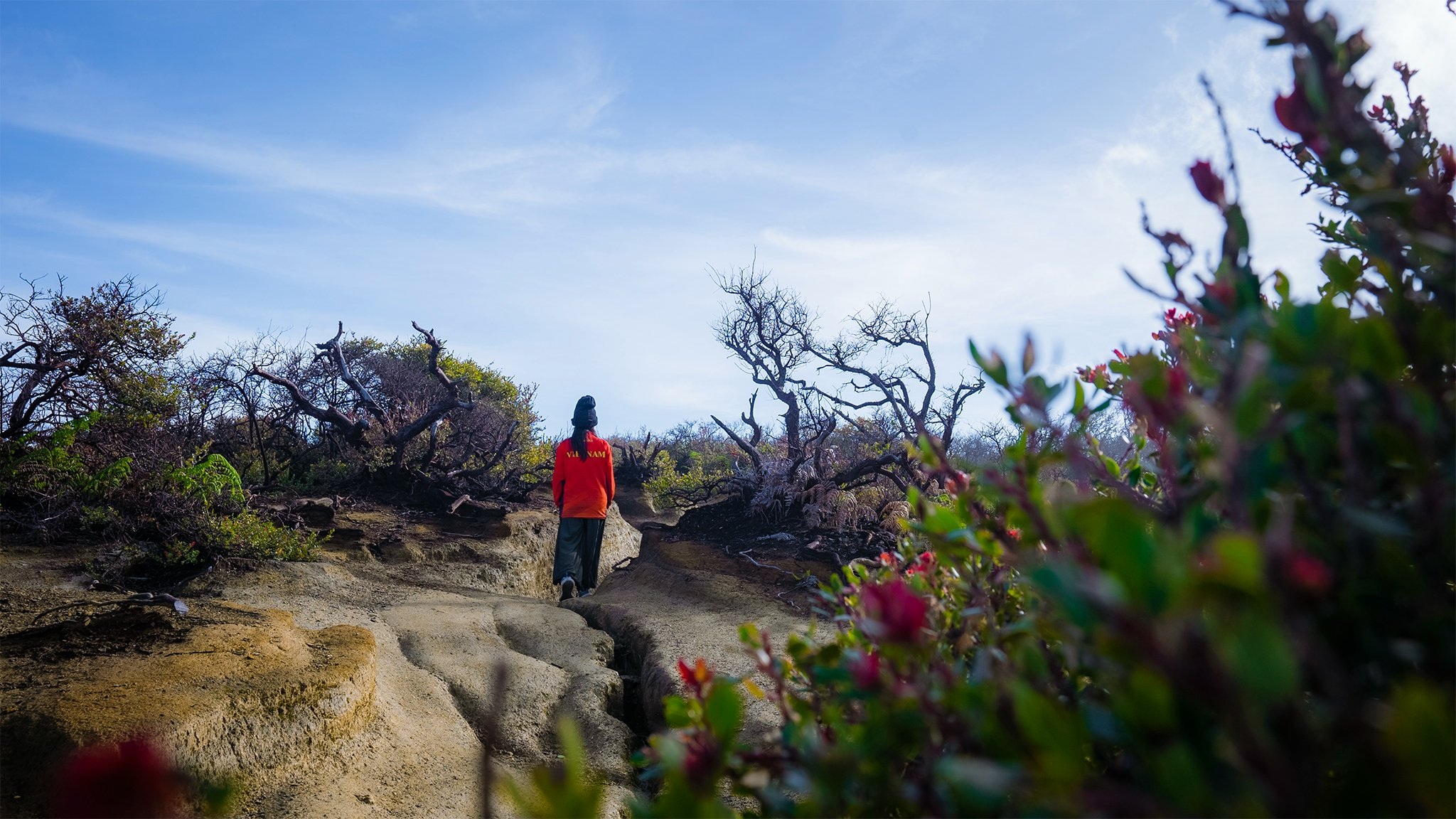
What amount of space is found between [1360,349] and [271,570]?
6.45 m

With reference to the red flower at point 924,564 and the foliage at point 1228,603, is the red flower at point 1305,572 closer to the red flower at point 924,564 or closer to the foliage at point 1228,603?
the foliage at point 1228,603

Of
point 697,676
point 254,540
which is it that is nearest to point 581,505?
point 254,540

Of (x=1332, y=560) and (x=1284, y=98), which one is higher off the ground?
(x=1284, y=98)

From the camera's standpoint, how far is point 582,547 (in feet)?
28.0

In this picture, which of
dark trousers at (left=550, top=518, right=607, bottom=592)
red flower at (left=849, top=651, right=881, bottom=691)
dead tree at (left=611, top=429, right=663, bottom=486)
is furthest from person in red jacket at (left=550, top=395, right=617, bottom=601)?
red flower at (left=849, top=651, right=881, bottom=691)

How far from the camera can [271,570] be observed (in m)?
5.82

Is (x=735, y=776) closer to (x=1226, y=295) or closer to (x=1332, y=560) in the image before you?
(x=1332, y=560)

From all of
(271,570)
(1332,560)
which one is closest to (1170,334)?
(1332,560)

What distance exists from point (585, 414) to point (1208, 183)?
7.90 meters

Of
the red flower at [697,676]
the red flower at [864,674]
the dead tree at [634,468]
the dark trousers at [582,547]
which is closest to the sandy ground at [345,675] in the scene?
the red flower at [697,676]

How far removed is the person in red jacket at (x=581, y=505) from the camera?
834 cm

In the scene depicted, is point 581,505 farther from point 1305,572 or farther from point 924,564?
point 1305,572

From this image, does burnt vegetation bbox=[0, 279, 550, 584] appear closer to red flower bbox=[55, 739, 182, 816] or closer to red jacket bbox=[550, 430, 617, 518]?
red jacket bbox=[550, 430, 617, 518]

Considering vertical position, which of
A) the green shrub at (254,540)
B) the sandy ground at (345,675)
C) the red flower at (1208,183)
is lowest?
the sandy ground at (345,675)
